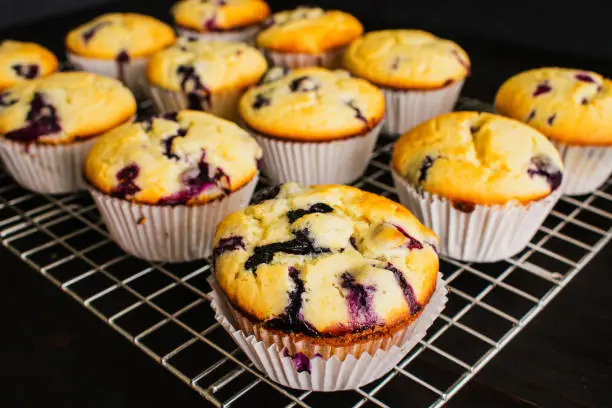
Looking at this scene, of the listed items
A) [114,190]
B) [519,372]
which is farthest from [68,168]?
[519,372]

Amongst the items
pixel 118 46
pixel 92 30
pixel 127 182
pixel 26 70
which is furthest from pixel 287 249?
pixel 92 30

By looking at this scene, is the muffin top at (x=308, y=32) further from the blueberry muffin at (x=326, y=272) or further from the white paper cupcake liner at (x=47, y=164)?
the blueberry muffin at (x=326, y=272)

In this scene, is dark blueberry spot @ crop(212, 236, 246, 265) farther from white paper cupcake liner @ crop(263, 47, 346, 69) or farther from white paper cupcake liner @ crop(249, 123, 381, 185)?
white paper cupcake liner @ crop(263, 47, 346, 69)

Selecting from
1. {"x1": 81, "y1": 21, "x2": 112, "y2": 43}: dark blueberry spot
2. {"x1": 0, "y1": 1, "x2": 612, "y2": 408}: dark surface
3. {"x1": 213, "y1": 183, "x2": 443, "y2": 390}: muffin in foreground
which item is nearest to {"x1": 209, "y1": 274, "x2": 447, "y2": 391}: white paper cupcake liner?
{"x1": 213, "y1": 183, "x2": 443, "y2": 390}: muffin in foreground

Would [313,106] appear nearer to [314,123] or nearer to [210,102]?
[314,123]

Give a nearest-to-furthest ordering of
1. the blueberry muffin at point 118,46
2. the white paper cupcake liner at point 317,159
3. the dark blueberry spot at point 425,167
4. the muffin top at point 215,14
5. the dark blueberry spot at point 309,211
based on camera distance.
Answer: the dark blueberry spot at point 309,211
the dark blueberry spot at point 425,167
the white paper cupcake liner at point 317,159
the blueberry muffin at point 118,46
the muffin top at point 215,14

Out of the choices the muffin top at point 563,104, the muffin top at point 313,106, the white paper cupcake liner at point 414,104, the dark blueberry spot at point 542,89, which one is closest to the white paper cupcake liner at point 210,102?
the muffin top at point 313,106

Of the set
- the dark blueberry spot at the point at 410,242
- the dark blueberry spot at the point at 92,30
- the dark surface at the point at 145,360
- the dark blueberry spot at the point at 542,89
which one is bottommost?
the dark surface at the point at 145,360
